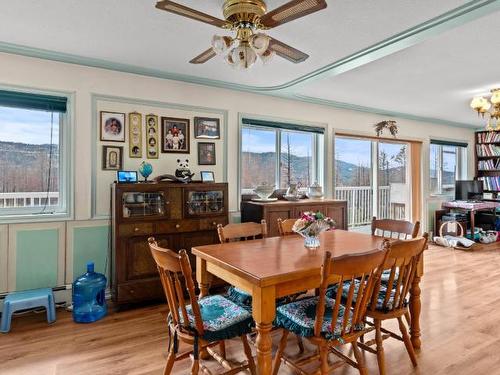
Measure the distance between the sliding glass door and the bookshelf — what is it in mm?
2060

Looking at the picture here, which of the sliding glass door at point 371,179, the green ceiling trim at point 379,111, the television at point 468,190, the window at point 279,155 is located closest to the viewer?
the window at point 279,155

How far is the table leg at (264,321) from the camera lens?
64.2 inches

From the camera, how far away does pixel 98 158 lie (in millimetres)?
3367

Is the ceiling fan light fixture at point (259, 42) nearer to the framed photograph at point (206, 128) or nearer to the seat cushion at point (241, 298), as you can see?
the seat cushion at point (241, 298)

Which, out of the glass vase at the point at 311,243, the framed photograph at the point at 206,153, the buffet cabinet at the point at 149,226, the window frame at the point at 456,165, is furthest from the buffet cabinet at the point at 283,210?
the window frame at the point at 456,165

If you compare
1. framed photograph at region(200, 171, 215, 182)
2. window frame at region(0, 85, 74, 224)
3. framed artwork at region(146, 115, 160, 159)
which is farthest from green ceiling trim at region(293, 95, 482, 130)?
window frame at region(0, 85, 74, 224)

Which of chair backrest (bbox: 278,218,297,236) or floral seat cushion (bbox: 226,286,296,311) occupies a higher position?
chair backrest (bbox: 278,218,297,236)

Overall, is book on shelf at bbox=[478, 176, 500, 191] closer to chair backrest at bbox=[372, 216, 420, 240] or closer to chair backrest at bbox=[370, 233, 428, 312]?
chair backrest at bbox=[372, 216, 420, 240]

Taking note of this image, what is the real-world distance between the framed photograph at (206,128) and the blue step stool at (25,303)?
220 cm

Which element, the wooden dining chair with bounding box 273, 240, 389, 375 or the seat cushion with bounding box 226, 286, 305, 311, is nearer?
the wooden dining chair with bounding box 273, 240, 389, 375

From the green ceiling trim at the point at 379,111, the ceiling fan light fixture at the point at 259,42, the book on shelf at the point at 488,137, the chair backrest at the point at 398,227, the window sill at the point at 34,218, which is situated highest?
the green ceiling trim at the point at 379,111

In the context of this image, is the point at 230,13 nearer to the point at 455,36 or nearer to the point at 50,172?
the point at 455,36

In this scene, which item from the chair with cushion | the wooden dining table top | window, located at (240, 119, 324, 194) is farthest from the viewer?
window, located at (240, 119, 324, 194)

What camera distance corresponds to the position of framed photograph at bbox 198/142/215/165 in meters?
3.93
